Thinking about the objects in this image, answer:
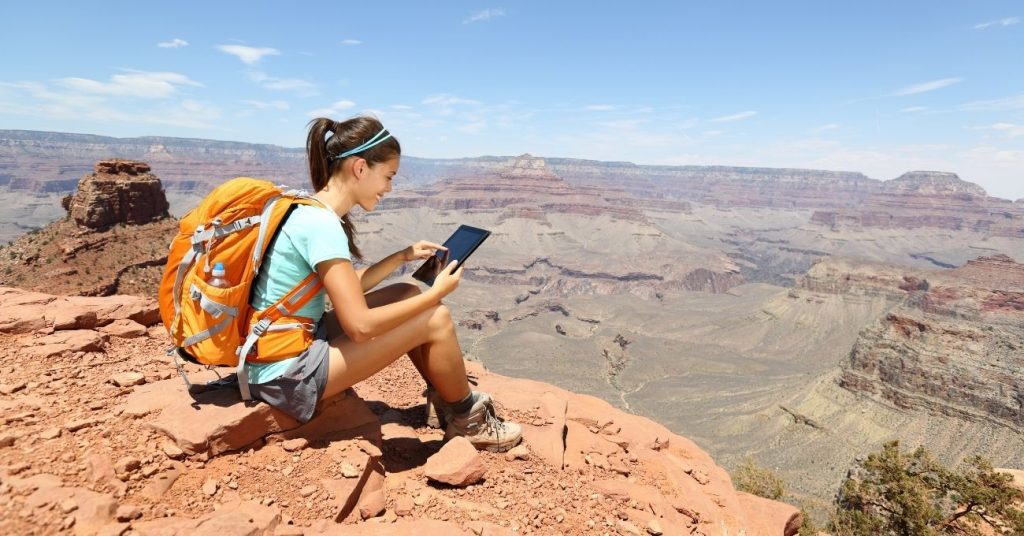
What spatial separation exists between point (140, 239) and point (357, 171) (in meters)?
44.6

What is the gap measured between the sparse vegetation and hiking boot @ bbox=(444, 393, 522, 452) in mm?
10336

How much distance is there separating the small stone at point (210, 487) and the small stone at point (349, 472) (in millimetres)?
880

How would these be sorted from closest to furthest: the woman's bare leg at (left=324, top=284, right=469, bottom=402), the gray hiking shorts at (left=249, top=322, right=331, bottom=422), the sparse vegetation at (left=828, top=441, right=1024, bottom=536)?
the gray hiking shorts at (left=249, top=322, right=331, bottom=422) < the woman's bare leg at (left=324, top=284, right=469, bottom=402) < the sparse vegetation at (left=828, top=441, right=1024, bottom=536)

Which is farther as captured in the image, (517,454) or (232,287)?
(517,454)

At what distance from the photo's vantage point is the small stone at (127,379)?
475 centimetres

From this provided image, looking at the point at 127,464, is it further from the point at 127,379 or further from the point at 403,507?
the point at 403,507

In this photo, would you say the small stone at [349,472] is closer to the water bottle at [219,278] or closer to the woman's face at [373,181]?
the water bottle at [219,278]

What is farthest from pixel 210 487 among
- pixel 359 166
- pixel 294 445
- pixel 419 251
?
pixel 359 166

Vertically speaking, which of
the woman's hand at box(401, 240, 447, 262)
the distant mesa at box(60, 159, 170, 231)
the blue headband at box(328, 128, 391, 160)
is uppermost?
the blue headband at box(328, 128, 391, 160)

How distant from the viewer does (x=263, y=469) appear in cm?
380

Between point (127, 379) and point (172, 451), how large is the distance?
1.71m

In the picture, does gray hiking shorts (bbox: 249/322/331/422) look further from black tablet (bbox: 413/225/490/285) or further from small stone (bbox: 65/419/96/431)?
small stone (bbox: 65/419/96/431)

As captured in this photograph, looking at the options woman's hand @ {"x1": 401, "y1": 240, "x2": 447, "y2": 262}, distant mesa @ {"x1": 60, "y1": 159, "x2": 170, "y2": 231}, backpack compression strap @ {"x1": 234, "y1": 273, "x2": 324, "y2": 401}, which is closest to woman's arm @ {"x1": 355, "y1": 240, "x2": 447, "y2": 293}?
woman's hand @ {"x1": 401, "y1": 240, "x2": 447, "y2": 262}

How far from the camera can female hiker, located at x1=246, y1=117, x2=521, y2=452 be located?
11.6 ft
